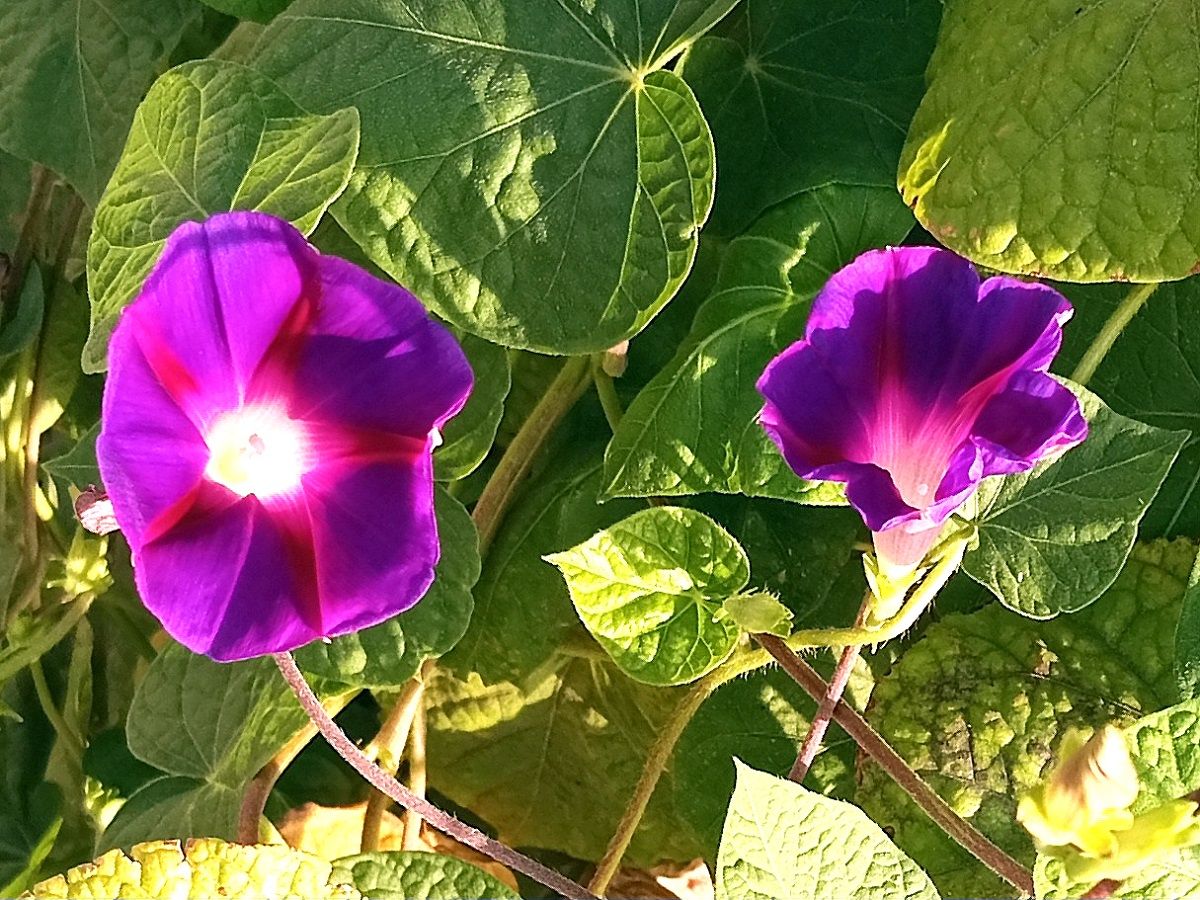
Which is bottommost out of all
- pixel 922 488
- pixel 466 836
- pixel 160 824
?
pixel 160 824

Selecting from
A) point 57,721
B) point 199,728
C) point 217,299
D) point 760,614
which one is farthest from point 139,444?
point 57,721

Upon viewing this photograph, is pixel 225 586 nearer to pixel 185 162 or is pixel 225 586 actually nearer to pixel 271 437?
pixel 271 437

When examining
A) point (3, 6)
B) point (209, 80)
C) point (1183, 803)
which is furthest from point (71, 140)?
point (1183, 803)

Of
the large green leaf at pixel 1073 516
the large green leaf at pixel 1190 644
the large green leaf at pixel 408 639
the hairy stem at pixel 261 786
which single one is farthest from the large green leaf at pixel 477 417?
the large green leaf at pixel 1190 644

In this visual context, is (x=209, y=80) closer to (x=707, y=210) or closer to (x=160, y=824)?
(x=707, y=210)

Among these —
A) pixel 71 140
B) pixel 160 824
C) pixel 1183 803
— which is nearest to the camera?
pixel 1183 803

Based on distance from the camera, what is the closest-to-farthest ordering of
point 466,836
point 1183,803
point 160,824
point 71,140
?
1. point 1183,803
2. point 466,836
3. point 71,140
4. point 160,824

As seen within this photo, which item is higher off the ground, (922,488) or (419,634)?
(922,488)
